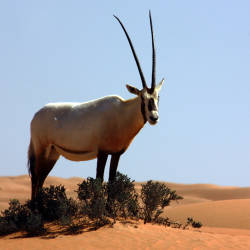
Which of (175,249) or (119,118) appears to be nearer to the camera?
(175,249)

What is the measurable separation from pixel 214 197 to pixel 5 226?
3069cm

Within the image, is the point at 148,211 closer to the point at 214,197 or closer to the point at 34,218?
the point at 34,218

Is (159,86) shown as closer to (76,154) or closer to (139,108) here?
(139,108)

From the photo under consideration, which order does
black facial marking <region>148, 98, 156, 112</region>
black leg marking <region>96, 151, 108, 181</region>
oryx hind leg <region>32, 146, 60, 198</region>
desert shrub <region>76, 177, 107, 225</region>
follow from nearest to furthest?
desert shrub <region>76, 177, 107, 225</region> < black facial marking <region>148, 98, 156, 112</region> < black leg marking <region>96, 151, 108, 181</region> < oryx hind leg <region>32, 146, 60, 198</region>

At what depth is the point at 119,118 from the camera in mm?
9461

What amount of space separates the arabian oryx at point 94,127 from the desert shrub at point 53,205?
2.36 feet

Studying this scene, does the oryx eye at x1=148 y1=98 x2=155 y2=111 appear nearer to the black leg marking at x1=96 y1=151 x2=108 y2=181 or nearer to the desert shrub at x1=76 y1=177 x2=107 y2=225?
the black leg marking at x1=96 y1=151 x2=108 y2=181

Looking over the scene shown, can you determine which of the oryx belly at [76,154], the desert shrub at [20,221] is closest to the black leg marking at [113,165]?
the oryx belly at [76,154]

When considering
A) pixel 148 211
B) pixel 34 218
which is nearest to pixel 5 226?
pixel 34 218

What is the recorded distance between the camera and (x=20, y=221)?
9664 millimetres

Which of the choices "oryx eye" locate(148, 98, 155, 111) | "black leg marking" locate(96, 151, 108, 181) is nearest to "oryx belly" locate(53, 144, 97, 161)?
"black leg marking" locate(96, 151, 108, 181)

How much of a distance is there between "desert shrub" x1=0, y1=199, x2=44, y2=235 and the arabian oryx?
0.76m

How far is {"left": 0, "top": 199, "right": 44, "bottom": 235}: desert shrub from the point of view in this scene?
8.80 meters

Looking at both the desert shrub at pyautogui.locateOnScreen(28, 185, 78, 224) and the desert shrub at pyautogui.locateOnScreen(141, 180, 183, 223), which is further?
the desert shrub at pyautogui.locateOnScreen(141, 180, 183, 223)
